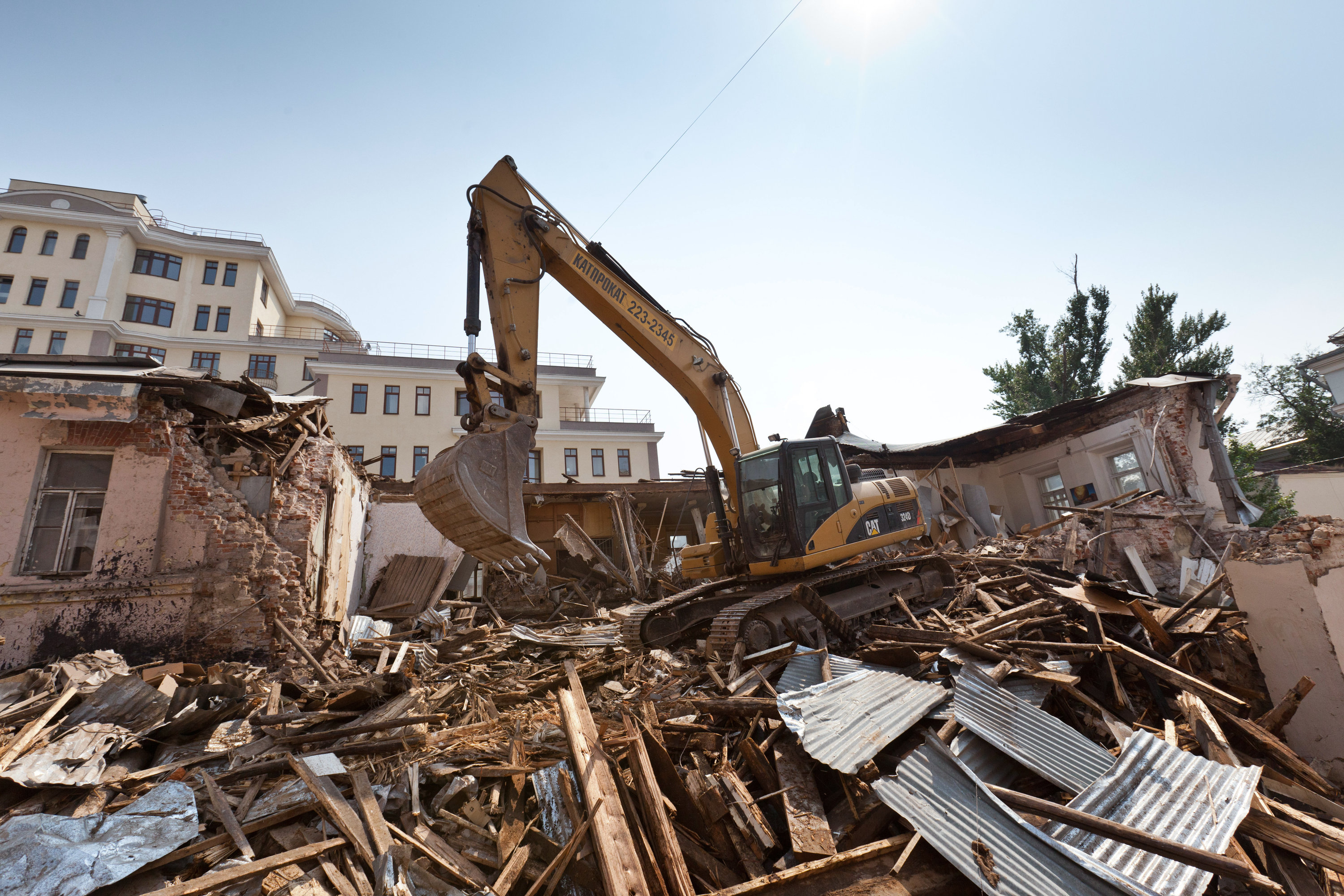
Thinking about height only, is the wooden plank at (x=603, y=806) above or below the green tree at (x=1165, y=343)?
below

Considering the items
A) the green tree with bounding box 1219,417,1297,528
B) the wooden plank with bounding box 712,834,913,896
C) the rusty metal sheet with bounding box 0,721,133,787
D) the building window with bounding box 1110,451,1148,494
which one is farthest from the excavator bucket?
the green tree with bounding box 1219,417,1297,528

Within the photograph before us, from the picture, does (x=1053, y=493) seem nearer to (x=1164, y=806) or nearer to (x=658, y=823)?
(x=1164, y=806)

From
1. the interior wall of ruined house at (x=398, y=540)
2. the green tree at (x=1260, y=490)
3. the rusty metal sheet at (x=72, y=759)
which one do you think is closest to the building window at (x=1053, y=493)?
the green tree at (x=1260, y=490)

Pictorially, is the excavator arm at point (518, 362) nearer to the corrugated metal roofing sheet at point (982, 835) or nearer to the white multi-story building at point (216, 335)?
the corrugated metal roofing sheet at point (982, 835)

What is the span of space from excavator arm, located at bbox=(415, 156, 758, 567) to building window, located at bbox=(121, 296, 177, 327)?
3699 centimetres

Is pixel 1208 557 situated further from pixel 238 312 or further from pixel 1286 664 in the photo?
pixel 238 312

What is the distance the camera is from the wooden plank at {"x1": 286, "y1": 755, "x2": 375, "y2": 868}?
3.44 m

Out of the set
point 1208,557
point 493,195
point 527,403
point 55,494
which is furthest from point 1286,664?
point 55,494

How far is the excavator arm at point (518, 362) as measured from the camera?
4.70 metres

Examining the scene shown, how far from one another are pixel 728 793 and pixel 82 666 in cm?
704

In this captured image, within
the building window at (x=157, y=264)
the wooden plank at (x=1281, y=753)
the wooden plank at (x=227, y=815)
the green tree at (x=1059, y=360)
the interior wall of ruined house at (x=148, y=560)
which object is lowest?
the wooden plank at (x=1281, y=753)

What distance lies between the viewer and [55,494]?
7.56 m

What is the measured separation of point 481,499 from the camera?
183 inches

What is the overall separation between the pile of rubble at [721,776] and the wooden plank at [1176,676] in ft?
0.08
